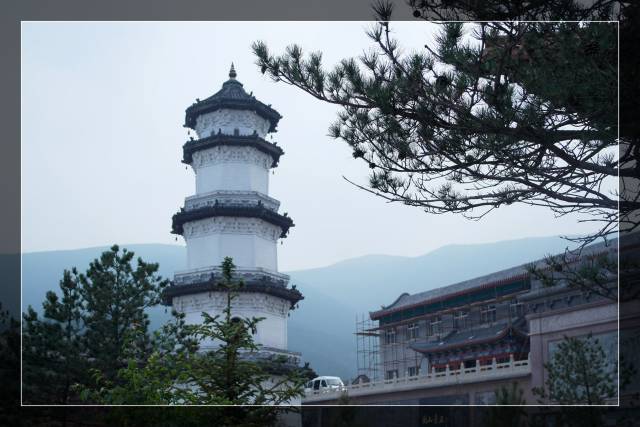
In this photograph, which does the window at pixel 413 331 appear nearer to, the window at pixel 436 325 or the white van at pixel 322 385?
the window at pixel 436 325

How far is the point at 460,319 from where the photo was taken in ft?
22.7

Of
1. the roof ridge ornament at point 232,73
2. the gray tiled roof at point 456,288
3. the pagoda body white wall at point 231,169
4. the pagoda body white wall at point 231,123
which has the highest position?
the roof ridge ornament at point 232,73

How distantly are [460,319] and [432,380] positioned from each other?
0.57 m

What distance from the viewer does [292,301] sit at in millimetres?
6918

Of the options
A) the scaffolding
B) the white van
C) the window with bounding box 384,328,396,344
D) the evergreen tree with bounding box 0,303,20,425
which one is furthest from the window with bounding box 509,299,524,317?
the evergreen tree with bounding box 0,303,20,425

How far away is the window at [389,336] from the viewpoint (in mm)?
6859

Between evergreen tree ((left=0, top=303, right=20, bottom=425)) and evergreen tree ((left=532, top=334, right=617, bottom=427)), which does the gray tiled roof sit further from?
evergreen tree ((left=0, top=303, right=20, bottom=425))

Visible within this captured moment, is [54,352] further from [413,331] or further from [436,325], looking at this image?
[436,325]

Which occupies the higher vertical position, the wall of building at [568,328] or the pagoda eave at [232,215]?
Result: the pagoda eave at [232,215]

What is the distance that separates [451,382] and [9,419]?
408 cm

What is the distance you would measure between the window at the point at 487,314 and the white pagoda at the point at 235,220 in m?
1.47

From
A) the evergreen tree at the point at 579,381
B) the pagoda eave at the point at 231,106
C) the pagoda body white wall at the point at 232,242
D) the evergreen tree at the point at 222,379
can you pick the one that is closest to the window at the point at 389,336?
the evergreen tree at the point at 222,379

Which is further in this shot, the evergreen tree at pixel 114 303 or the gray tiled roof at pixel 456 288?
the evergreen tree at pixel 114 303

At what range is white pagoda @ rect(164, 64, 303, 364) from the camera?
6.89 metres
